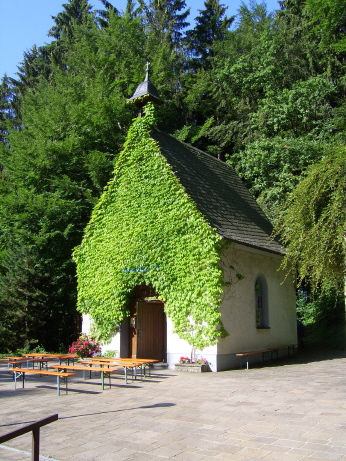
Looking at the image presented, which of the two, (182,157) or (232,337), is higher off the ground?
(182,157)

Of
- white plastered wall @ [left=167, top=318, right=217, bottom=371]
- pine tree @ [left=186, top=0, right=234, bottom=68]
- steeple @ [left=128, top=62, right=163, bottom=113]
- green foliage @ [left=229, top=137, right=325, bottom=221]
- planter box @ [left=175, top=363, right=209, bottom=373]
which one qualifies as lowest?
planter box @ [left=175, top=363, right=209, bottom=373]

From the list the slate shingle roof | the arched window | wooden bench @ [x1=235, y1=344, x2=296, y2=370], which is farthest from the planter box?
the arched window

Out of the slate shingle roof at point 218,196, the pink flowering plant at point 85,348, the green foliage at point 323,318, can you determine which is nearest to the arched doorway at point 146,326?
the pink flowering plant at point 85,348

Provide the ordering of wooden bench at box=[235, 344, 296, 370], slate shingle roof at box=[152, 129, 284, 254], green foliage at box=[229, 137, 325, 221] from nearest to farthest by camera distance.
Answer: wooden bench at box=[235, 344, 296, 370], slate shingle roof at box=[152, 129, 284, 254], green foliage at box=[229, 137, 325, 221]

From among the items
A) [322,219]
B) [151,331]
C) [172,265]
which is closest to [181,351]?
[151,331]

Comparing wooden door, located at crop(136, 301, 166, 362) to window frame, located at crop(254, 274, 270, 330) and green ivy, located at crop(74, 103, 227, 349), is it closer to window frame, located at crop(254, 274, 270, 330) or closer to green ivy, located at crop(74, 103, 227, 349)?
green ivy, located at crop(74, 103, 227, 349)

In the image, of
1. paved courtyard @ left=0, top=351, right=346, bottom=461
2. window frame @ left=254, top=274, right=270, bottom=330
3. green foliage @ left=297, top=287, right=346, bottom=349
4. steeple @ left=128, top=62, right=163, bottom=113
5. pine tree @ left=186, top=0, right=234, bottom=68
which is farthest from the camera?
pine tree @ left=186, top=0, right=234, bottom=68

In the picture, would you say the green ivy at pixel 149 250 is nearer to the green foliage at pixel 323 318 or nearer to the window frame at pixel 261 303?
the window frame at pixel 261 303

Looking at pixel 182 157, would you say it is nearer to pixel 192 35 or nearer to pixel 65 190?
Result: pixel 65 190

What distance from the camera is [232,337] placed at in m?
13.8

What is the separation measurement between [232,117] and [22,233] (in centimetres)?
1621

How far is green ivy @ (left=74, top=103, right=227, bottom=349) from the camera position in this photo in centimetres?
1325

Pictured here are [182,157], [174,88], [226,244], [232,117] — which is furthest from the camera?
[174,88]

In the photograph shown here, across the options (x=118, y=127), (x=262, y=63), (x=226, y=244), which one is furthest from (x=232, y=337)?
(x=262, y=63)
